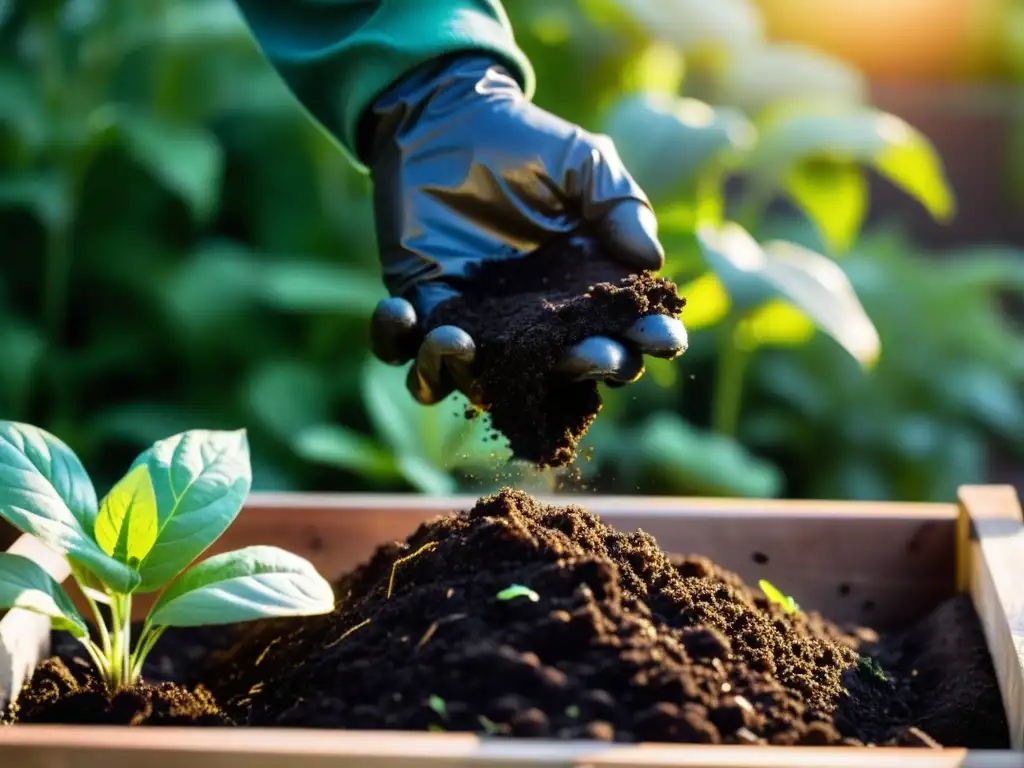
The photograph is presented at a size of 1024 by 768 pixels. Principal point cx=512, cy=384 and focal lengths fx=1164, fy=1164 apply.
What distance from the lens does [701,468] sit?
243cm

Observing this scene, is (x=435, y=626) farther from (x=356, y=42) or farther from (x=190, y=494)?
(x=356, y=42)

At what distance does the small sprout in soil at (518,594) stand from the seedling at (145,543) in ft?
0.50

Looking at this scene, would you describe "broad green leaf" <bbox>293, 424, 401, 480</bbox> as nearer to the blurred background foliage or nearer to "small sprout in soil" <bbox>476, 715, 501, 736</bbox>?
the blurred background foliage

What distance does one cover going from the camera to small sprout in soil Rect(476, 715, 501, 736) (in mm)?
860

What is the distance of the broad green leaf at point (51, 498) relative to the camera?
1.00 meters

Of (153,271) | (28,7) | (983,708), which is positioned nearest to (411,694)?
(983,708)

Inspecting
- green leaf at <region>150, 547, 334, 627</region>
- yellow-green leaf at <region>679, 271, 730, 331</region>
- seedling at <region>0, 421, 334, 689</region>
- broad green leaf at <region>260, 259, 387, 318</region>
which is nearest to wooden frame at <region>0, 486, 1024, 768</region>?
seedling at <region>0, 421, 334, 689</region>

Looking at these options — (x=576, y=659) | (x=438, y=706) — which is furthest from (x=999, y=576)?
(x=438, y=706)

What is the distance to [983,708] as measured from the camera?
108 centimetres

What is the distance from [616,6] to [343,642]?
2.02 metres

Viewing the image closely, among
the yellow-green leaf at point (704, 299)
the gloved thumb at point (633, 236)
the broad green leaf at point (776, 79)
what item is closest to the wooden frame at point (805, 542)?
the gloved thumb at point (633, 236)

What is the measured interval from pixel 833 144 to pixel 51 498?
6.44ft

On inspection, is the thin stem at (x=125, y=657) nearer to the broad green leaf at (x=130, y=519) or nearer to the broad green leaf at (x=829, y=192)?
the broad green leaf at (x=130, y=519)

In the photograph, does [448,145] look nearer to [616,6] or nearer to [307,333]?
[616,6]
